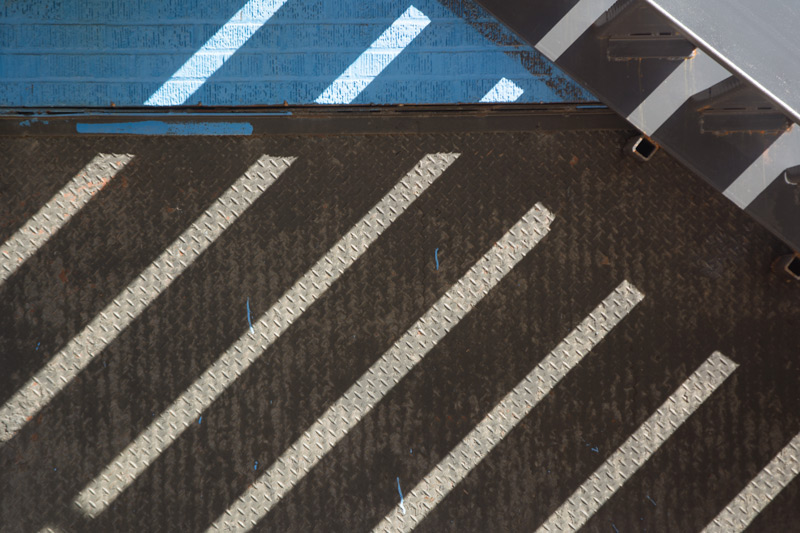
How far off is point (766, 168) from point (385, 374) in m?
1.63

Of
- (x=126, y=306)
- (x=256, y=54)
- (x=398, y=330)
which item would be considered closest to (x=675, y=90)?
(x=398, y=330)

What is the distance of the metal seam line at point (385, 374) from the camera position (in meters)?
2.62

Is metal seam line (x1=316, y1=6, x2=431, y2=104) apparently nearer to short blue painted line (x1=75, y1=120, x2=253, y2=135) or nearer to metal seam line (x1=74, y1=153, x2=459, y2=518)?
metal seam line (x1=74, y1=153, x2=459, y2=518)

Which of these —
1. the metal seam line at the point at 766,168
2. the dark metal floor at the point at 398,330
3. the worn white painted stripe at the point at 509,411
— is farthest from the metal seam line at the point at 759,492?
the metal seam line at the point at 766,168

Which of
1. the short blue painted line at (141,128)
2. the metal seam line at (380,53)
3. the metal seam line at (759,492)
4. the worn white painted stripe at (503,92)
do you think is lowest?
the short blue painted line at (141,128)

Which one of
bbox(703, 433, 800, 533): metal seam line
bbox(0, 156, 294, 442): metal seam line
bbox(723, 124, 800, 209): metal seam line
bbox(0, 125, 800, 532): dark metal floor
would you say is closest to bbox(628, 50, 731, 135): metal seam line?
bbox(723, 124, 800, 209): metal seam line

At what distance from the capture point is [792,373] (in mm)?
2668

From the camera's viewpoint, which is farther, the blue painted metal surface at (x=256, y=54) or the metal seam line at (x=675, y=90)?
the blue painted metal surface at (x=256, y=54)

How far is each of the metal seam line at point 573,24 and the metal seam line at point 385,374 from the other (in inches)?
36.5

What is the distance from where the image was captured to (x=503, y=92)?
2678 mm

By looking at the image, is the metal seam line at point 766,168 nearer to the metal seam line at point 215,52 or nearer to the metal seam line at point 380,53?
the metal seam line at point 380,53

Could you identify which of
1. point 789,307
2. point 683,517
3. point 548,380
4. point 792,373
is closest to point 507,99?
point 548,380

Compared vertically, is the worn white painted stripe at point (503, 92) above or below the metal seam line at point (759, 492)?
above

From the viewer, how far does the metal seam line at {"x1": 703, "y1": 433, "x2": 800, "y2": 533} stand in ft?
8.71
